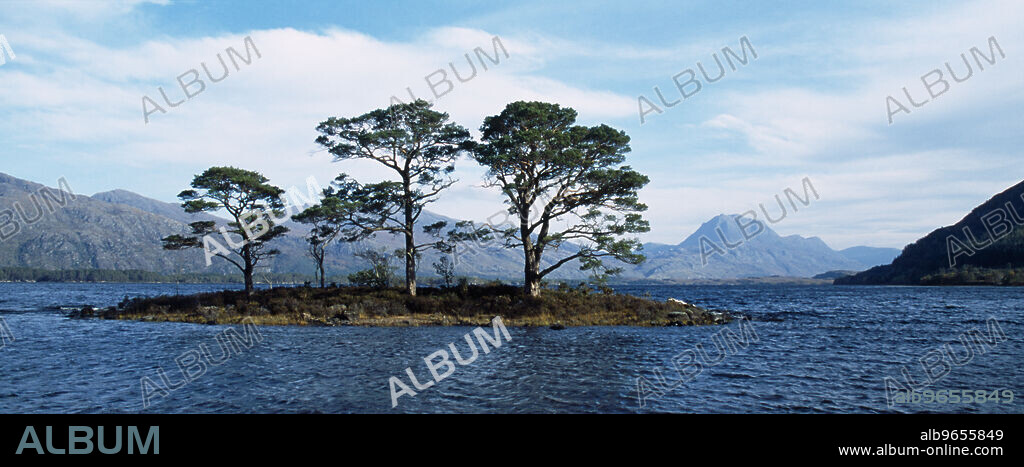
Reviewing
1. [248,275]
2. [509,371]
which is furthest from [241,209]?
[509,371]

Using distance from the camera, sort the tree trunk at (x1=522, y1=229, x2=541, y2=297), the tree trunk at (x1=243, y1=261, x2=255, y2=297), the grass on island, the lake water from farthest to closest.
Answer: the tree trunk at (x1=243, y1=261, x2=255, y2=297)
the tree trunk at (x1=522, y1=229, x2=541, y2=297)
the grass on island
the lake water

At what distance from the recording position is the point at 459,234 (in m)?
49.2

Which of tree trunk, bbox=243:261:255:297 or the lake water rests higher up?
tree trunk, bbox=243:261:255:297

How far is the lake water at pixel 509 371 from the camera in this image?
52.7 feet

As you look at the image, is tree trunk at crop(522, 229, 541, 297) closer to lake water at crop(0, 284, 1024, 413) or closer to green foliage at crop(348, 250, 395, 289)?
lake water at crop(0, 284, 1024, 413)

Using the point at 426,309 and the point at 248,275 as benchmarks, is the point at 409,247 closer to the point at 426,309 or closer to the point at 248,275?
the point at 426,309

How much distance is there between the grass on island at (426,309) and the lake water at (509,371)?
16.9 ft

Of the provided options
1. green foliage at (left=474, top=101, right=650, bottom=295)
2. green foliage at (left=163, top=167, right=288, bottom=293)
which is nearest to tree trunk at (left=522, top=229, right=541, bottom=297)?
green foliage at (left=474, top=101, right=650, bottom=295)

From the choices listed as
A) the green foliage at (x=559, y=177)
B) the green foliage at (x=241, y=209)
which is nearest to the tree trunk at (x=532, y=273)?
the green foliage at (x=559, y=177)

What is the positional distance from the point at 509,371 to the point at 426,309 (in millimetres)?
24571

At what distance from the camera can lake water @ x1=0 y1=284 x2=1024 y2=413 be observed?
52.7 ft

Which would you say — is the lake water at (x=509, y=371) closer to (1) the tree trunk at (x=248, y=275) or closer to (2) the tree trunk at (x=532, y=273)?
(2) the tree trunk at (x=532, y=273)

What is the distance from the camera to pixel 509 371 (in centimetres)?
2150

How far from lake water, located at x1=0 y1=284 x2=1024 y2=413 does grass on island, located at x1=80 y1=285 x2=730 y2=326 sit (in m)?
5.14
